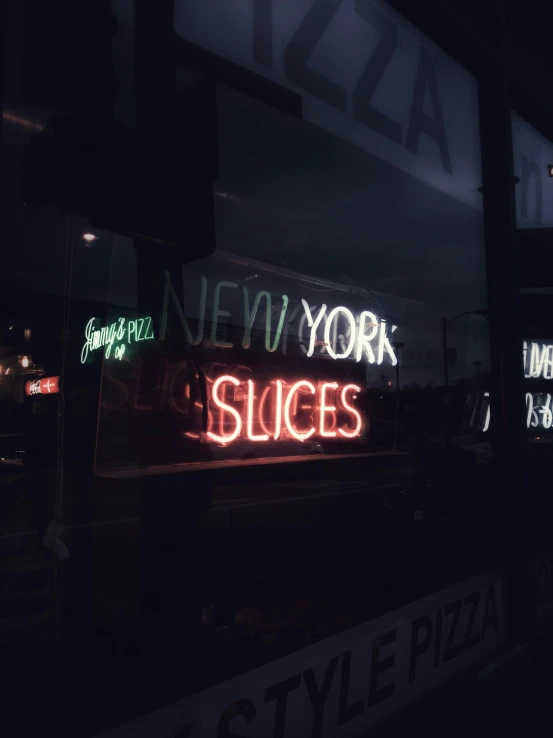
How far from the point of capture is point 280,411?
9.91 feet

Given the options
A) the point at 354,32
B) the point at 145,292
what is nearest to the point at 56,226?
the point at 145,292

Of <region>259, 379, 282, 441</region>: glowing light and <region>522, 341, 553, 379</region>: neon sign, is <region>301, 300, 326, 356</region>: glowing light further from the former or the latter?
<region>522, 341, 553, 379</region>: neon sign

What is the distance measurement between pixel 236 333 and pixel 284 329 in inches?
14.8

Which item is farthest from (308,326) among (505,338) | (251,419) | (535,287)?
(535,287)

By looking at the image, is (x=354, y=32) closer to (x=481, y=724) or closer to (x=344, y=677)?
(x=344, y=677)

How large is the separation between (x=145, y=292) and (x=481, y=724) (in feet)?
8.69

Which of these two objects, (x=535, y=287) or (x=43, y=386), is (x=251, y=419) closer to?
(x=43, y=386)

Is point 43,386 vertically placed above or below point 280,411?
above

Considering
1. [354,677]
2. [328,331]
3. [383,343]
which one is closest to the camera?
[354,677]

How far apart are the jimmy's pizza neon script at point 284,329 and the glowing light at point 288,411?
0.27m

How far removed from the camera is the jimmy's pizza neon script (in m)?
2.79

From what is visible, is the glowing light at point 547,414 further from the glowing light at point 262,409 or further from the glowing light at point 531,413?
the glowing light at point 262,409

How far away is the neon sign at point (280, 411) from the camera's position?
284cm

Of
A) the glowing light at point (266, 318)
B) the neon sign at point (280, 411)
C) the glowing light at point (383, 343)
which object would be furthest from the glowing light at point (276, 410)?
the glowing light at point (383, 343)
